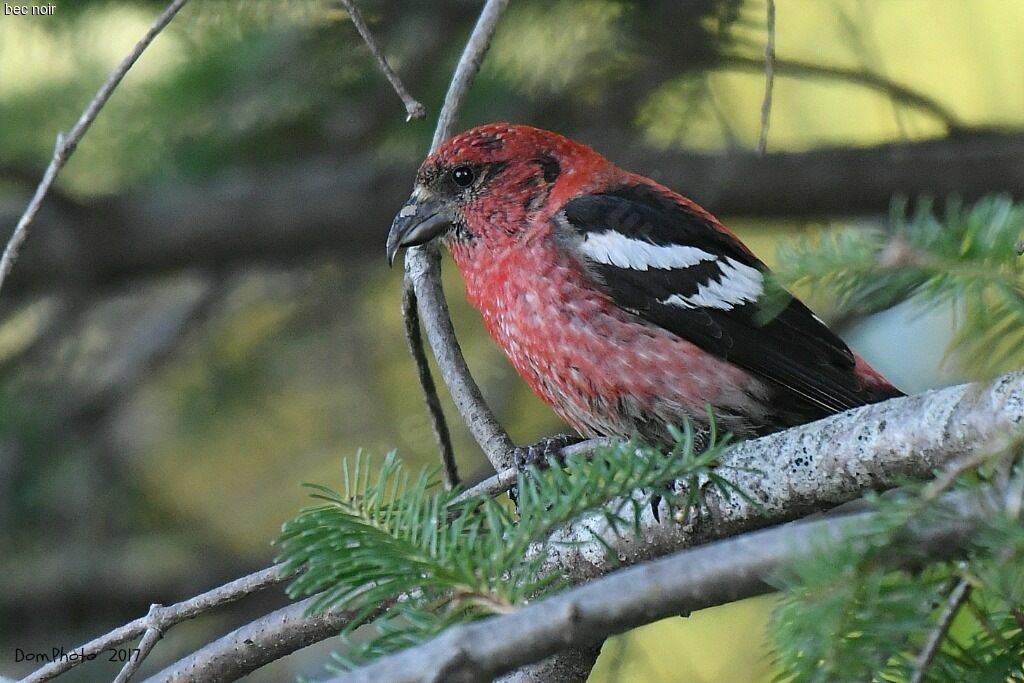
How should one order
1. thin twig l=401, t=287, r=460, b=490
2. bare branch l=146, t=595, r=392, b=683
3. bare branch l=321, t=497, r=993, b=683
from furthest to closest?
thin twig l=401, t=287, r=460, b=490 < bare branch l=146, t=595, r=392, b=683 < bare branch l=321, t=497, r=993, b=683

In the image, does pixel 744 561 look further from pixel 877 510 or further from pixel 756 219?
pixel 756 219

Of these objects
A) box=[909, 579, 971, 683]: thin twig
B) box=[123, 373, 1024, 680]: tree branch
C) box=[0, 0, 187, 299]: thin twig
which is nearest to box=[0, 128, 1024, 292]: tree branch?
box=[0, 0, 187, 299]: thin twig

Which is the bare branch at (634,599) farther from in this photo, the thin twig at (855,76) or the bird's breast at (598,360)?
the thin twig at (855,76)

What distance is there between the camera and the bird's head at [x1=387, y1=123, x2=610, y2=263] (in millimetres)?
3203

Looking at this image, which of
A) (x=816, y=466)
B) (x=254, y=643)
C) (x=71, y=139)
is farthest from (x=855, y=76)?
(x=254, y=643)

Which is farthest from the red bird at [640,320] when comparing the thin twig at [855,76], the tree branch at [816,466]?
the thin twig at [855,76]

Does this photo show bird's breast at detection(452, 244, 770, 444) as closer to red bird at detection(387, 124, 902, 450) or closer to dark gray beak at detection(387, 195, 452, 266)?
red bird at detection(387, 124, 902, 450)

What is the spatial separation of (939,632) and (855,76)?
119 inches

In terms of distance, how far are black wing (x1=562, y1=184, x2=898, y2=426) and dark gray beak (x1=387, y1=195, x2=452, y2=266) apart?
38cm

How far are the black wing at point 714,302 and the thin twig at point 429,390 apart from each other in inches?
18.3

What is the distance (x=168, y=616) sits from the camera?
203 cm

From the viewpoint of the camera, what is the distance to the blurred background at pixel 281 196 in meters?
4.02

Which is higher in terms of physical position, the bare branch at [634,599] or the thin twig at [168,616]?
the thin twig at [168,616]

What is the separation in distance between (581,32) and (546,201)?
1157mm
